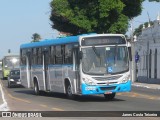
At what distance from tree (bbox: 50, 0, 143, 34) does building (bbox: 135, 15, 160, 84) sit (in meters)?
3.32

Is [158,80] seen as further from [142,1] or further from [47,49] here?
[47,49]

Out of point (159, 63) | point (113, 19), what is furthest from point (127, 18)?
point (159, 63)

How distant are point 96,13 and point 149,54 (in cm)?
984

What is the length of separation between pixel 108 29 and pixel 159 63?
6601 mm

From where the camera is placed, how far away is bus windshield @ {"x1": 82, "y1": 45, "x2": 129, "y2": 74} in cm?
2564

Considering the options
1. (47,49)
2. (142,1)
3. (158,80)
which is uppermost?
(142,1)

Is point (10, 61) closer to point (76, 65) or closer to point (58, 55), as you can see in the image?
point (58, 55)

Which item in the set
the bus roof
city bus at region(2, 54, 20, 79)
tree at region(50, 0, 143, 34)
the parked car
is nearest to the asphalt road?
the bus roof

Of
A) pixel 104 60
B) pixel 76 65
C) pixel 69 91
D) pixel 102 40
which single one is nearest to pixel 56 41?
pixel 69 91

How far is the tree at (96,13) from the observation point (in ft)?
180

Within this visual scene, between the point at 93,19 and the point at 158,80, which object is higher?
the point at 93,19

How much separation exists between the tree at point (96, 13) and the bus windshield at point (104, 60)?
28625mm

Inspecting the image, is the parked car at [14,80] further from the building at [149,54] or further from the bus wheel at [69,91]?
the bus wheel at [69,91]

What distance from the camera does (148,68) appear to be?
62469mm
